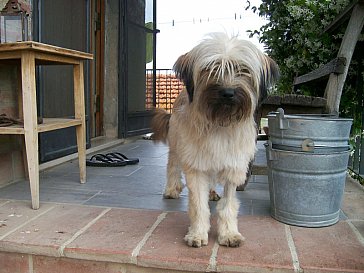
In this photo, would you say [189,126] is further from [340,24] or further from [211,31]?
[340,24]

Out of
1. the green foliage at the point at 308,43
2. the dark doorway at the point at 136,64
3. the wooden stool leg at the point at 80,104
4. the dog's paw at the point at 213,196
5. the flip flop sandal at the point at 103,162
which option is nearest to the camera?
the dog's paw at the point at 213,196

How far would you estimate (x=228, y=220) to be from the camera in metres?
2.12

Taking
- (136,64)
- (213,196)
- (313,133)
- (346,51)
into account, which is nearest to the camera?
(313,133)

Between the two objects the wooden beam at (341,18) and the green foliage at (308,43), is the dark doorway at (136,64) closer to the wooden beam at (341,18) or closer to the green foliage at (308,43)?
the green foliage at (308,43)

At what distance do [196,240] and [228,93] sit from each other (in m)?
0.78

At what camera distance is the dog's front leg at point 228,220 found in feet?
6.65

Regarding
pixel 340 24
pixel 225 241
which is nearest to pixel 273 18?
pixel 340 24

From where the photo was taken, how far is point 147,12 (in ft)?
20.7

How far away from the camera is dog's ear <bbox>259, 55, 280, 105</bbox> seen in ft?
6.73

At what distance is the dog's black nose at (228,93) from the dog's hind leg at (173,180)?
3.70 ft

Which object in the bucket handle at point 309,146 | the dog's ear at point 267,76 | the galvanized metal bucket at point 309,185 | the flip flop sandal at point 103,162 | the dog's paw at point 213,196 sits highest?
the dog's ear at point 267,76

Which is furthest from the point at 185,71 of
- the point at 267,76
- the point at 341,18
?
the point at 341,18

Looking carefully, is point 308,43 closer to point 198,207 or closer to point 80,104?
point 80,104

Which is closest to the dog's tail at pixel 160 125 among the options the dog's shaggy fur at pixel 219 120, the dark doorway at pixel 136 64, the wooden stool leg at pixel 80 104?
the wooden stool leg at pixel 80 104
